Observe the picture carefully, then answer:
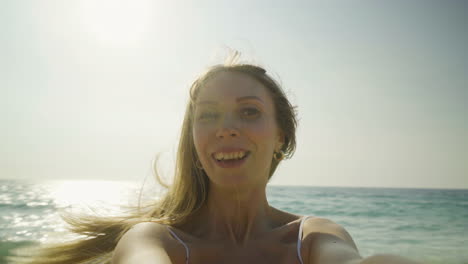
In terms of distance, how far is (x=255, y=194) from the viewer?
2885 millimetres

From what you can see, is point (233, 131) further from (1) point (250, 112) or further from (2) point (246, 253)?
(2) point (246, 253)

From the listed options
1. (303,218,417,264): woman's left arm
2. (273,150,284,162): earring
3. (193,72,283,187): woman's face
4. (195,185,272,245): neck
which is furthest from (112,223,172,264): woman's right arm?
(273,150,284,162): earring

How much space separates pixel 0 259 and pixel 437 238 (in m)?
11.3

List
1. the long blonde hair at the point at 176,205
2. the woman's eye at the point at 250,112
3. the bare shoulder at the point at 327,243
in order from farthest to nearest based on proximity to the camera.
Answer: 1. the long blonde hair at the point at 176,205
2. the woman's eye at the point at 250,112
3. the bare shoulder at the point at 327,243

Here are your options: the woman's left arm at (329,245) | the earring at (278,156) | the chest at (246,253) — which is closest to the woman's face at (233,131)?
the earring at (278,156)

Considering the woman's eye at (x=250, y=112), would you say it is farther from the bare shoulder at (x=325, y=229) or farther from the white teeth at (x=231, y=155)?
the bare shoulder at (x=325, y=229)

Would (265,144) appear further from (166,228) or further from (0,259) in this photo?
(0,259)

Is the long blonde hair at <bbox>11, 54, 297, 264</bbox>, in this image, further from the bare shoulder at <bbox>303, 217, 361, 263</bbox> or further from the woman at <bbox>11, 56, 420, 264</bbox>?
the bare shoulder at <bbox>303, 217, 361, 263</bbox>

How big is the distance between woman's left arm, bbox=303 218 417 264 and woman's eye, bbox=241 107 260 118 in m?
0.97

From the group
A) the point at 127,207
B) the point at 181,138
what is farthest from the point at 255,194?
the point at 127,207

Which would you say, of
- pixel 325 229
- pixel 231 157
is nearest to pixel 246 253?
pixel 325 229

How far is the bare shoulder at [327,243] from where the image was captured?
80.1 inches

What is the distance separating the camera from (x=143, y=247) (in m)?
2.07

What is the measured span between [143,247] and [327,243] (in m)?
1.22
